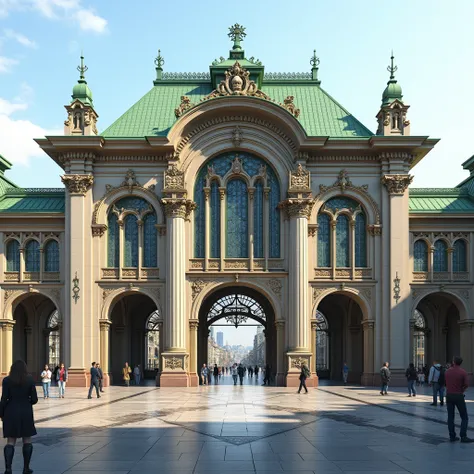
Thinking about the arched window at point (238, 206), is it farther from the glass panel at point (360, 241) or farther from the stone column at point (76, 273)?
the stone column at point (76, 273)

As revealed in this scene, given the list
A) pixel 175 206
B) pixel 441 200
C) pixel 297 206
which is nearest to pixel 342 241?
pixel 297 206

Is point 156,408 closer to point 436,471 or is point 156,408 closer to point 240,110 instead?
point 436,471

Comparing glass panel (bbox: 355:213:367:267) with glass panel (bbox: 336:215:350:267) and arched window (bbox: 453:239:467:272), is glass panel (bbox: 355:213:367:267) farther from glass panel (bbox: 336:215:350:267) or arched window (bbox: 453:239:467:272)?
arched window (bbox: 453:239:467:272)

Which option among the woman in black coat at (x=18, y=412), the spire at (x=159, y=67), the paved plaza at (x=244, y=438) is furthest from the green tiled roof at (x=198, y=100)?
the woman in black coat at (x=18, y=412)

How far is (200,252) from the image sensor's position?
4812 cm

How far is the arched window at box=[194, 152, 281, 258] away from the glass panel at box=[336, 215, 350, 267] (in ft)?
13.2

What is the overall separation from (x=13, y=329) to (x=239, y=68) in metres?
24.2

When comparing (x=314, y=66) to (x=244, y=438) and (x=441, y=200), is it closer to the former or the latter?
(x=441, y=200)

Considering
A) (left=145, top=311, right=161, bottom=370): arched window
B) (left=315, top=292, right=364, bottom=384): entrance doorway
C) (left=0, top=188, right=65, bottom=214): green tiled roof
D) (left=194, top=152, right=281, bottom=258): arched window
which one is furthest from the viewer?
(left=145, top=311, right=161, bottom=370): arched window

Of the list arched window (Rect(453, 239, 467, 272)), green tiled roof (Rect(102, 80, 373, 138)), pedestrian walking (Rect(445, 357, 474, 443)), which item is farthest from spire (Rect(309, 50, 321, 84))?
pedestrian walking (Rect(445, 357, 474, 443))

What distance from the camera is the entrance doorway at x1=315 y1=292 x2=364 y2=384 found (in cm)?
5225

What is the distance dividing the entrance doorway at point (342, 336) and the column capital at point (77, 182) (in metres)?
18.8

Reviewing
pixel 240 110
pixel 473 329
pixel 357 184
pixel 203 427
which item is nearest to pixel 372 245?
pixel 357 184

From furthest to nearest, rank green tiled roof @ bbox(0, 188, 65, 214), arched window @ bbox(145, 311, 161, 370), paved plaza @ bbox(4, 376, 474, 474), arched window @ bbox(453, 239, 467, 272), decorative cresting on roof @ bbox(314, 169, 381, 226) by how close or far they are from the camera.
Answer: arched window @ bbox(145, 311, 161, 370) → green tiled roof @ bbox(0, 188, 65, 214) → arched window @ bbox(453, 239, 467, 272) → decorative cresting on roof @ bbox(314, 169, 381, 226) → paved plaza @ bbox(4, 376, 474, 474)
